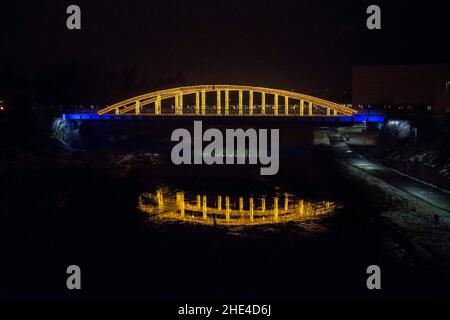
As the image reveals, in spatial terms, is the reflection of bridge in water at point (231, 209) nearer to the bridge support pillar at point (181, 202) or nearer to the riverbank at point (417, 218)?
the bridge support pillar at point (181, 202)

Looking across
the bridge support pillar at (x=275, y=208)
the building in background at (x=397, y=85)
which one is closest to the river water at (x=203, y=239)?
the bridge support pillar at (x=275, y=208)

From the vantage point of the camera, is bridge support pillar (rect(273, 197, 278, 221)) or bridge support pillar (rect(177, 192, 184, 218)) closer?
bridge support pillar (rect(273, 197, 278, 221))

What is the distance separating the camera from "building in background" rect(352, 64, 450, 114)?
71062mm

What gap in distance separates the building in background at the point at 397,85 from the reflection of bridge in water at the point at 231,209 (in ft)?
145

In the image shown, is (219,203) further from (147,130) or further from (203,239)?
(147,130)

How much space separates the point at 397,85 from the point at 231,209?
57.1 metres

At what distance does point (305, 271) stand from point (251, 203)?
11.2m

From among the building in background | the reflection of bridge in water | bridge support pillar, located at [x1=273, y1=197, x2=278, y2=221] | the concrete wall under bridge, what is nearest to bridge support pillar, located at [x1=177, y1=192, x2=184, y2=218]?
the reflection of bridge in water

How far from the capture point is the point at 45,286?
15.8 meters

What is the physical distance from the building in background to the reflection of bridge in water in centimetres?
4419

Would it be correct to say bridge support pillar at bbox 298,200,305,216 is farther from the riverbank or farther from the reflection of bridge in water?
the riverbank
